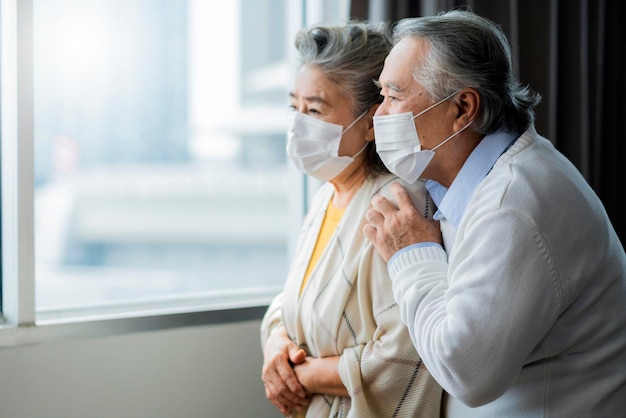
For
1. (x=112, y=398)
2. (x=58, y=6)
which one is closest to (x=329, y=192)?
(x=112, y=398)

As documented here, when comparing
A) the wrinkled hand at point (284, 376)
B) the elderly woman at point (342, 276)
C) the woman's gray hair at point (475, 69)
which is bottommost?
the wrinkled hand at point (284, 376)

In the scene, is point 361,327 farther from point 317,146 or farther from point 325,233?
point 317,146

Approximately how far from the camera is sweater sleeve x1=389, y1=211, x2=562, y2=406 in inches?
45.6

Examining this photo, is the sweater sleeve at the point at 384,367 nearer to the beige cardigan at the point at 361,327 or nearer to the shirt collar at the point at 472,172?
the beige cardigan at the point at 361,327

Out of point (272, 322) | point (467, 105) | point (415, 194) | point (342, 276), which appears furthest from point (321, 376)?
point (467, 105)

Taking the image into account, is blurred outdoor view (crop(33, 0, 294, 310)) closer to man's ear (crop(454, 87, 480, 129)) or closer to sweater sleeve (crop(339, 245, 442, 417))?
sweater sleeve (crop(339, 245, 442, 417))

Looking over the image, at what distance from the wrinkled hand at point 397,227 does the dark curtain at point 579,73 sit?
0.98 metres

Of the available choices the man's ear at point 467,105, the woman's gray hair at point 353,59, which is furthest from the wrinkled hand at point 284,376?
the man's ear at point 467,105

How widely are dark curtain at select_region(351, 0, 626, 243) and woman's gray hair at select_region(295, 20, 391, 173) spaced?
23.1 inches

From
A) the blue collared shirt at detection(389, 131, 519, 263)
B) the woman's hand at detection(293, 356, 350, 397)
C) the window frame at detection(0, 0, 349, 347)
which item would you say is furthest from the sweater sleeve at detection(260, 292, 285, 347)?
the blue collared shirt at detection(389, 131, 519, 263)

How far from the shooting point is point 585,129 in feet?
8.31

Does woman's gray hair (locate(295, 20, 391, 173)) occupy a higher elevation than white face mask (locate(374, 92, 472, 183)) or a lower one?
higher

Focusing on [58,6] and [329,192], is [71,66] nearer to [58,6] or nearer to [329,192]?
[58,6]

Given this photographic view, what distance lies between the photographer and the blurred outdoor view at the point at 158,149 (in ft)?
7.52
